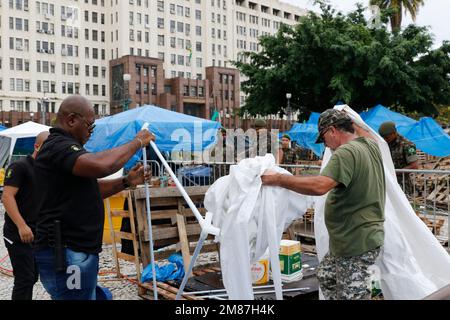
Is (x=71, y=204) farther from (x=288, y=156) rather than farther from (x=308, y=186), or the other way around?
(x=288, y=156)

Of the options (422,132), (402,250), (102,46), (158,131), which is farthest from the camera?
(102,46)

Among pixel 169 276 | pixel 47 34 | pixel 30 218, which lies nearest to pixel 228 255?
pixel 30 218

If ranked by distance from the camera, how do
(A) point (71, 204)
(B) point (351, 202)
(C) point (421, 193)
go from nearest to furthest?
(A) point (71, 204) < (B) point (351, 202) < (C) point (421, 193)

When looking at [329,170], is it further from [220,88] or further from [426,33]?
[220,88]

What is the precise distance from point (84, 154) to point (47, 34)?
75745mm

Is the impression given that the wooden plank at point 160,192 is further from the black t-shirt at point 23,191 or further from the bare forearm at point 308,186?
the bare forearm at point 308,186

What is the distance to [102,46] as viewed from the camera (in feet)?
255

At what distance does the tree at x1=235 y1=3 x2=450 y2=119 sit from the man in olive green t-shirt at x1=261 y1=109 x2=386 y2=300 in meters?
16.9

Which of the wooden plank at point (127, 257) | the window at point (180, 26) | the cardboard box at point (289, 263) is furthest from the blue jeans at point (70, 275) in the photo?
the window at point (180, 26)

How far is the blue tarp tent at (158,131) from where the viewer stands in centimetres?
1241

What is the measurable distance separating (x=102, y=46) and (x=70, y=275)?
79.4 m

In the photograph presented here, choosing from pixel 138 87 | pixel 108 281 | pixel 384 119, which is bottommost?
pixel 108 281

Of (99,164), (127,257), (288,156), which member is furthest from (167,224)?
(288,156)

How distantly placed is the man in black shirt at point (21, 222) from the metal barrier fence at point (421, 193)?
12.4 ft
